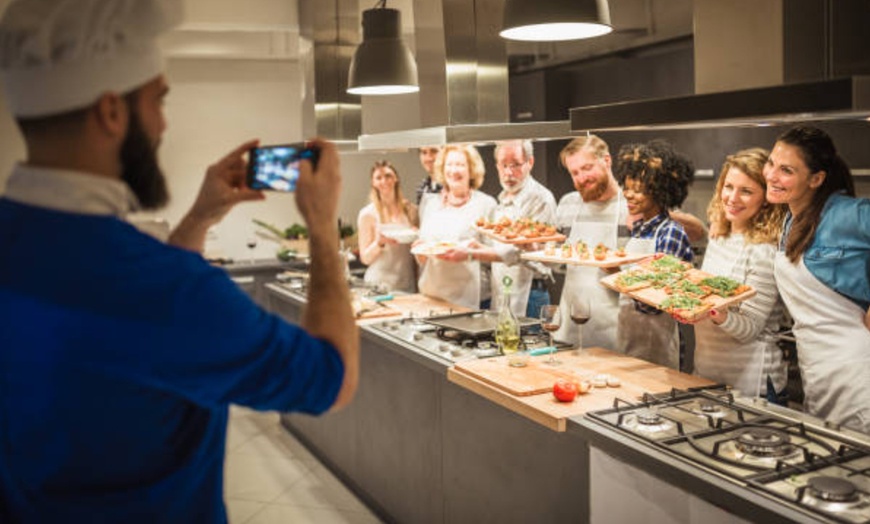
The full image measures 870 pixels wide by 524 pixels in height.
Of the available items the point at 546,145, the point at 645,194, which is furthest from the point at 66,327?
the point at 546,145

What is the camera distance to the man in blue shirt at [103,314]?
119 centimetres

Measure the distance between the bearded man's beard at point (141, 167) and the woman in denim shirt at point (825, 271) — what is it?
2.39 m

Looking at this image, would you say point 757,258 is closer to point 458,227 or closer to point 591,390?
point 591,390

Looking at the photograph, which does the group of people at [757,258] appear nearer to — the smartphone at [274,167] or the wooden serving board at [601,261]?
the wooden serving board at [601,261]

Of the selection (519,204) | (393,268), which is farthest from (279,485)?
(519,204)

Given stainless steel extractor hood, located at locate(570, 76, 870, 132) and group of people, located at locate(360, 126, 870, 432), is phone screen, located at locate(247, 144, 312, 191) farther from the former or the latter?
group of people, located at locate(360, 126, 870, 432)

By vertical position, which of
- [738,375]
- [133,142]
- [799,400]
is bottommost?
[799,400]

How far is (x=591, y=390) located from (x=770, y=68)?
120cm

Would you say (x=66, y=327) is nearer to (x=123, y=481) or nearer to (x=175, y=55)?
(x=123, y=481)

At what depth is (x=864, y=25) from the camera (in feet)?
6.82

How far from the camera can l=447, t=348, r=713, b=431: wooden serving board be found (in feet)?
8.91

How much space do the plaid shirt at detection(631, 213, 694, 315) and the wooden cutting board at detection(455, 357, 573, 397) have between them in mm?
659

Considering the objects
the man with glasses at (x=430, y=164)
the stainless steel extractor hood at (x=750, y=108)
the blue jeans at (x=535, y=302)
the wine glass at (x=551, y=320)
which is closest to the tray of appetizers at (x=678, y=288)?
the wine glass at (x=551, y=320)

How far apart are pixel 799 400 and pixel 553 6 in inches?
96.6
